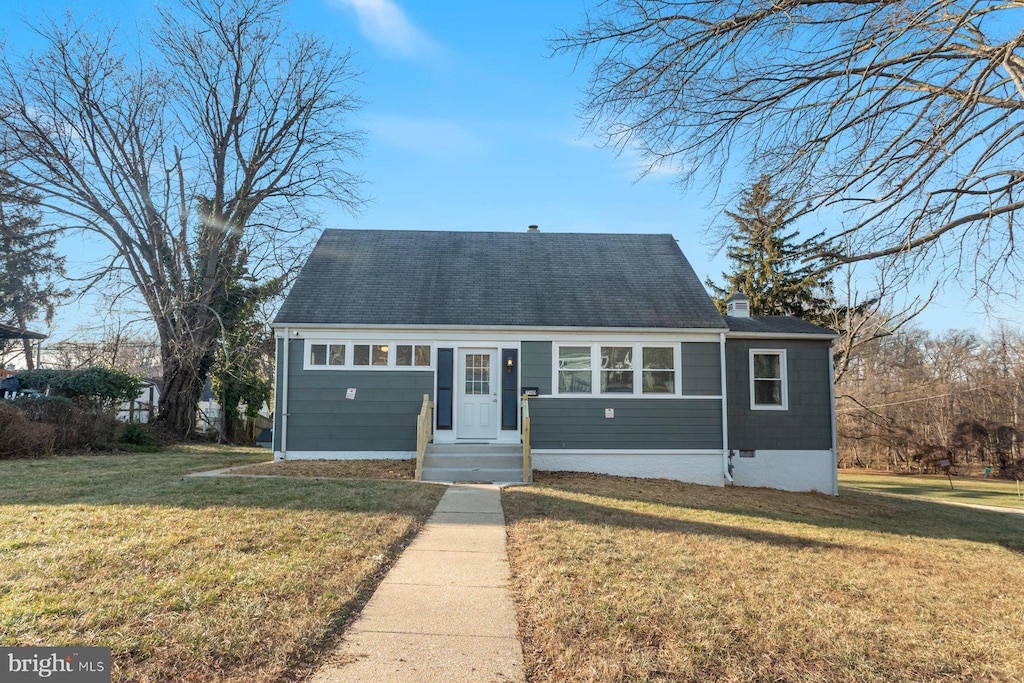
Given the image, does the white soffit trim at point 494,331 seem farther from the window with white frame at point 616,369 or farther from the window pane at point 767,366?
the window pane at point 767,366

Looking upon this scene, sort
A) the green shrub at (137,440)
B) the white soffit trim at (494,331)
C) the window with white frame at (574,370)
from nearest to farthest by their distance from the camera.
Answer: the white soffit trim at (494,331) → the window with white frame at (574,370) → the green shrub at (137,440)

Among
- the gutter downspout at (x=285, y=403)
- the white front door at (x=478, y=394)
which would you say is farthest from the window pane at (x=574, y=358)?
the gutter downspout at (x=285, y=403)

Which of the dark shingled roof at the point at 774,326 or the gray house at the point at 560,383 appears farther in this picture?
the dark shingled roof at the point at 774,326

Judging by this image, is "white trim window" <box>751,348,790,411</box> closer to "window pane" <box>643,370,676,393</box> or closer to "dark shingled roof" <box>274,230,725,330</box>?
"dark shingled roof" <box>274,230,725,330</box>

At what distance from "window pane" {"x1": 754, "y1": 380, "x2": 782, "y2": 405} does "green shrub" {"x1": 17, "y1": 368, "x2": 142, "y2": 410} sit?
16.1m

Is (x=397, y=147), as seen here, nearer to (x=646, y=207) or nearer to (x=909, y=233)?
(x=646, y=207)

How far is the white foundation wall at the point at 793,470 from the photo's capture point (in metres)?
13.4

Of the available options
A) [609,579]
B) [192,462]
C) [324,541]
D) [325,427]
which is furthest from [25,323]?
[609,579]

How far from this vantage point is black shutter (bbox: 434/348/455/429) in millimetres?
12656

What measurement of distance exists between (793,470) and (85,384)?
17.3 metres

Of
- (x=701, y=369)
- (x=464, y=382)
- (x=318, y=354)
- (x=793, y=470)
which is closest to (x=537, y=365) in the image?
(x=464, y=382)

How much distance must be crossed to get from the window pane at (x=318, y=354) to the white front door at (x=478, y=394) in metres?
2.76

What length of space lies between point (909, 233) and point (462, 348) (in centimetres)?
824

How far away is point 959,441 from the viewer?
25.7m
